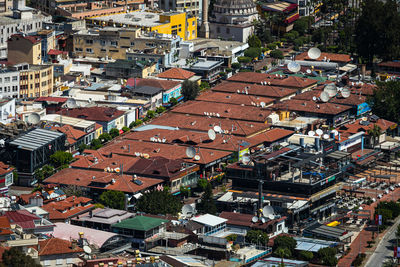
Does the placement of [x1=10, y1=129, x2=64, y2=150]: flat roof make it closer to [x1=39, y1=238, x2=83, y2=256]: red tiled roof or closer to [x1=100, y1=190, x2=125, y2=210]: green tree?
[x1=100, y1=190, x2=125, y2=210]: green tree

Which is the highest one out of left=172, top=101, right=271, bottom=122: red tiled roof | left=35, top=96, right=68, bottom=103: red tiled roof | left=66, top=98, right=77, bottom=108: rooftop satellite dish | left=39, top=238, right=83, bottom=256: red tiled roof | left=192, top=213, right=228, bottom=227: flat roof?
left=39, top=238, right=83, bottom=256: red tiled roof

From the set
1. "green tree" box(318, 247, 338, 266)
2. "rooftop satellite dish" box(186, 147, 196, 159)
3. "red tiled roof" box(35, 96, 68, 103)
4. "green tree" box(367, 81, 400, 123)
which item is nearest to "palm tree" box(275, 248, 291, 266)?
"green tree" box(318, 247, 338, 266)

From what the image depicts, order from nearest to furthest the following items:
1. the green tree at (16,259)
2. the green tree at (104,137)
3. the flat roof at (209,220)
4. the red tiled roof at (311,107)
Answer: the green tree at (16,259) → the flat roof at (209,220) → the green tree at (104,137) → the red tiled roof at (311,107)

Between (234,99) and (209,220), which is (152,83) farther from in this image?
(209,220)

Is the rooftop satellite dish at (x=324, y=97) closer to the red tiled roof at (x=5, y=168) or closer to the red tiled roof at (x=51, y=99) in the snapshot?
the red tiled roof at (x=51, y=99)

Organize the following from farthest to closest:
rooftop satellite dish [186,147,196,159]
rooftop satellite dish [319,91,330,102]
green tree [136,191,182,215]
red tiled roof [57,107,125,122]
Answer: rooftop satellite dish [319,91,330,102] < red tiled roof [57,107,125,122] < rooftop satellite dish [186,147,196,159] < green tree [136,191,182,215]

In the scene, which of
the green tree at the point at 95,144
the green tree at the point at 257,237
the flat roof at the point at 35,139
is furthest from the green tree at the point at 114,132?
the green tree at the point at 257,237

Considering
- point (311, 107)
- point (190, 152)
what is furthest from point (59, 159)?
point (311, 107)

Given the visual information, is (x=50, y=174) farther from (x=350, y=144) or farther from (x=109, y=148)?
(x=350, y=144)
